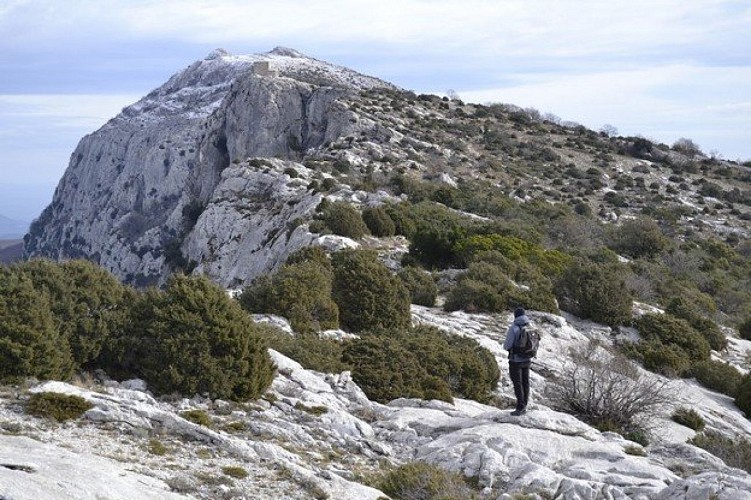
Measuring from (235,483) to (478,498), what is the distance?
2.69 meters

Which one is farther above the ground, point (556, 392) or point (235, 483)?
point (235, 483)

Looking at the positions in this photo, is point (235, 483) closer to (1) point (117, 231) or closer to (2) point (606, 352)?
(2) point (606, 352)

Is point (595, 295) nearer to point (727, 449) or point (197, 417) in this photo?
point (727, 449)

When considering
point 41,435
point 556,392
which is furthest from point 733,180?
point 41,435

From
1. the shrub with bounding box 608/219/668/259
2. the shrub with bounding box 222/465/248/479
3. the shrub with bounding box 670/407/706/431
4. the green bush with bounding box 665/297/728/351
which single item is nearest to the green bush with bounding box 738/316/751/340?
the green bush with bounding box 665/297/728/351

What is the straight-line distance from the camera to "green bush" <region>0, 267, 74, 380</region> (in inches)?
320

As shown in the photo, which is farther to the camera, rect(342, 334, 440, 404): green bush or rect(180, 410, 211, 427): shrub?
rect(342, 334, 440, 404): green bush

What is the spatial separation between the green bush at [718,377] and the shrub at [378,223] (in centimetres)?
1219

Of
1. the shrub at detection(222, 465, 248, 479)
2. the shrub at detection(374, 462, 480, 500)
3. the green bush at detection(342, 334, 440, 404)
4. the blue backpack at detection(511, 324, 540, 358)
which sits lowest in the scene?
the green bush at detection(342, 334, 440, 404)

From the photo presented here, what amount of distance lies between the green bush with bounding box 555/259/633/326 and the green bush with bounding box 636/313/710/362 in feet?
1.82

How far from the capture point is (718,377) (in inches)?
634

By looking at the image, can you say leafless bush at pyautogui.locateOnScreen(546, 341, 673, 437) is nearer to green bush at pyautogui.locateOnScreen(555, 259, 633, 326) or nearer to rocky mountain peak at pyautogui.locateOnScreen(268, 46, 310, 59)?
green bush at pyautogui.locateOnScreen(555, 259, 633, 326)

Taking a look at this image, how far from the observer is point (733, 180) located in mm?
52000

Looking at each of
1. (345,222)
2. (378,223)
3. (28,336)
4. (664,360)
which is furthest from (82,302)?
(378,223)
